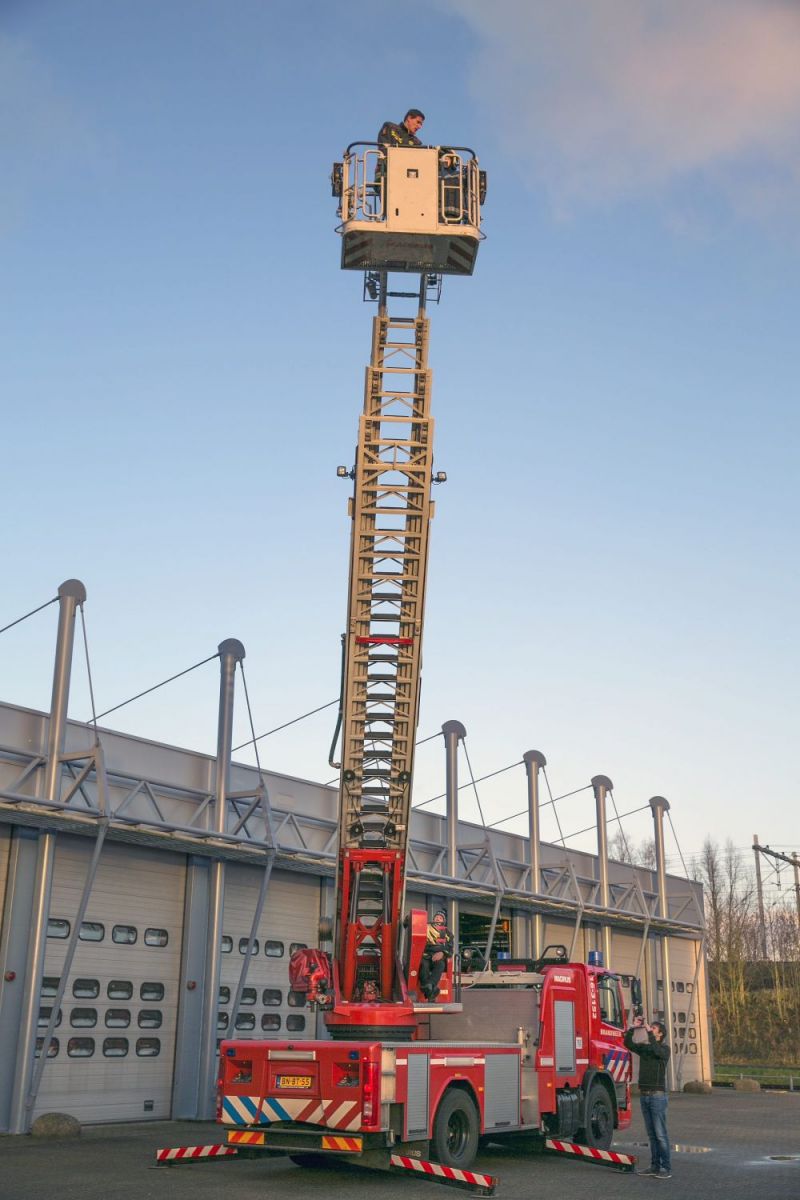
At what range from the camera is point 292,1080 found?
14.0m

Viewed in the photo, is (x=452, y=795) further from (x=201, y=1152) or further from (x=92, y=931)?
(x=201, y=1152)

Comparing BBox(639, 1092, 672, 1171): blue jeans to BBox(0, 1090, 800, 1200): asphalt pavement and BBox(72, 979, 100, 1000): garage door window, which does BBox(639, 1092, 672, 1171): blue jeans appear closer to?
BBox(0, 1090, 800, 1200): asphalt pavement

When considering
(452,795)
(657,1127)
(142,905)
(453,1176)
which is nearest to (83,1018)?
(142,905)

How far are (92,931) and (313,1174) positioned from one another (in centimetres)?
768

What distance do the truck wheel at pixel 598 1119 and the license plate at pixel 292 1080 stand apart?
18.0 feet

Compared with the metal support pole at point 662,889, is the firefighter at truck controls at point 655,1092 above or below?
below

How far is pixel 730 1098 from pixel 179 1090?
61.0 ft

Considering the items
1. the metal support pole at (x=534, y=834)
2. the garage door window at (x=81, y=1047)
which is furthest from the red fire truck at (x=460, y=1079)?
the metal support pole at (x=534, y=834)

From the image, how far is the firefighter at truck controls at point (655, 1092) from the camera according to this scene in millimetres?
15438

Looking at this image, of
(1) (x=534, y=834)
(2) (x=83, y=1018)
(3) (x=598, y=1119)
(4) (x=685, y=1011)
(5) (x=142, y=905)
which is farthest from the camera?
(4) (x=685, y=1011)

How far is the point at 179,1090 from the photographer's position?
72.6 ft

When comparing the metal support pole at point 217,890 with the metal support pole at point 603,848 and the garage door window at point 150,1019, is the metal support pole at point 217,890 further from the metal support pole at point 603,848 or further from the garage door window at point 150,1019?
the metal support pole at point 603,848

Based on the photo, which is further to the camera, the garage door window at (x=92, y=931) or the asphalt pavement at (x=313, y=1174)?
the garage door window at (x=92, y=931)

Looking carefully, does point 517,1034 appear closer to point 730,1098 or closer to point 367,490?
point 367,490
